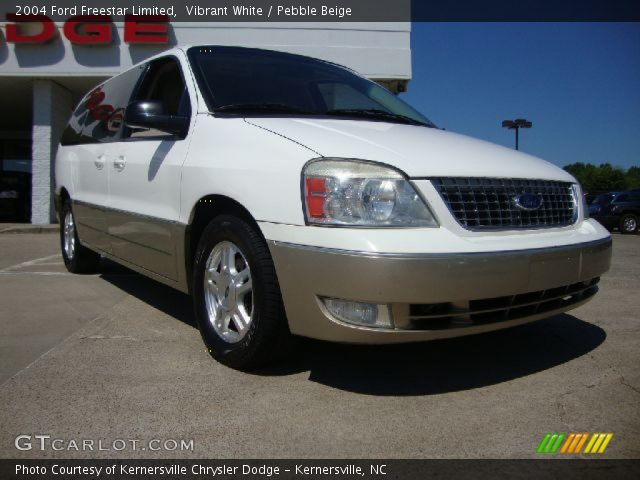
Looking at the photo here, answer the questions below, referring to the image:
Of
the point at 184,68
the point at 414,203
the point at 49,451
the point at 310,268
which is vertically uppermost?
the point at 184,68

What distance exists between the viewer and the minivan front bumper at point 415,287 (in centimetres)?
208

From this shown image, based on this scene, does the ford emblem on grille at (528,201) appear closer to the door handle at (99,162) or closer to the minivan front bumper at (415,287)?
the minivan front bumper at (415,287)

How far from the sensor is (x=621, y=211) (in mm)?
16000

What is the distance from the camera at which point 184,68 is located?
3207 mm

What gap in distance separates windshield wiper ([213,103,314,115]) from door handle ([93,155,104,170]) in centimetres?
151

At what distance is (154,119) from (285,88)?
846 millimetres

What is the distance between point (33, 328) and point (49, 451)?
1727 mm

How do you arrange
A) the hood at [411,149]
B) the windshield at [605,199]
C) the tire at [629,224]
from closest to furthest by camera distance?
the hood at [411,149] < the tire at [629,224] < the windshield at [605,199]

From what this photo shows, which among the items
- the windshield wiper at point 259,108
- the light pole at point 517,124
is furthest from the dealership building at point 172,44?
the light pole at point 517,124

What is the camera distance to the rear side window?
3902mm

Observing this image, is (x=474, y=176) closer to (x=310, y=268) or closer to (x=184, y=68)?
(x=310, y=268)

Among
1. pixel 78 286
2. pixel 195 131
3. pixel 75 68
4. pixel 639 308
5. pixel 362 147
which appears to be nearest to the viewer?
pixel 362 147

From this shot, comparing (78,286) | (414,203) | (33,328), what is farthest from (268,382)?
(78,286)

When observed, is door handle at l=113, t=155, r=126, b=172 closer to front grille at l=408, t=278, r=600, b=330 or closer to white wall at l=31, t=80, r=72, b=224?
front grille at l=408, t=278, r=600, b=330
